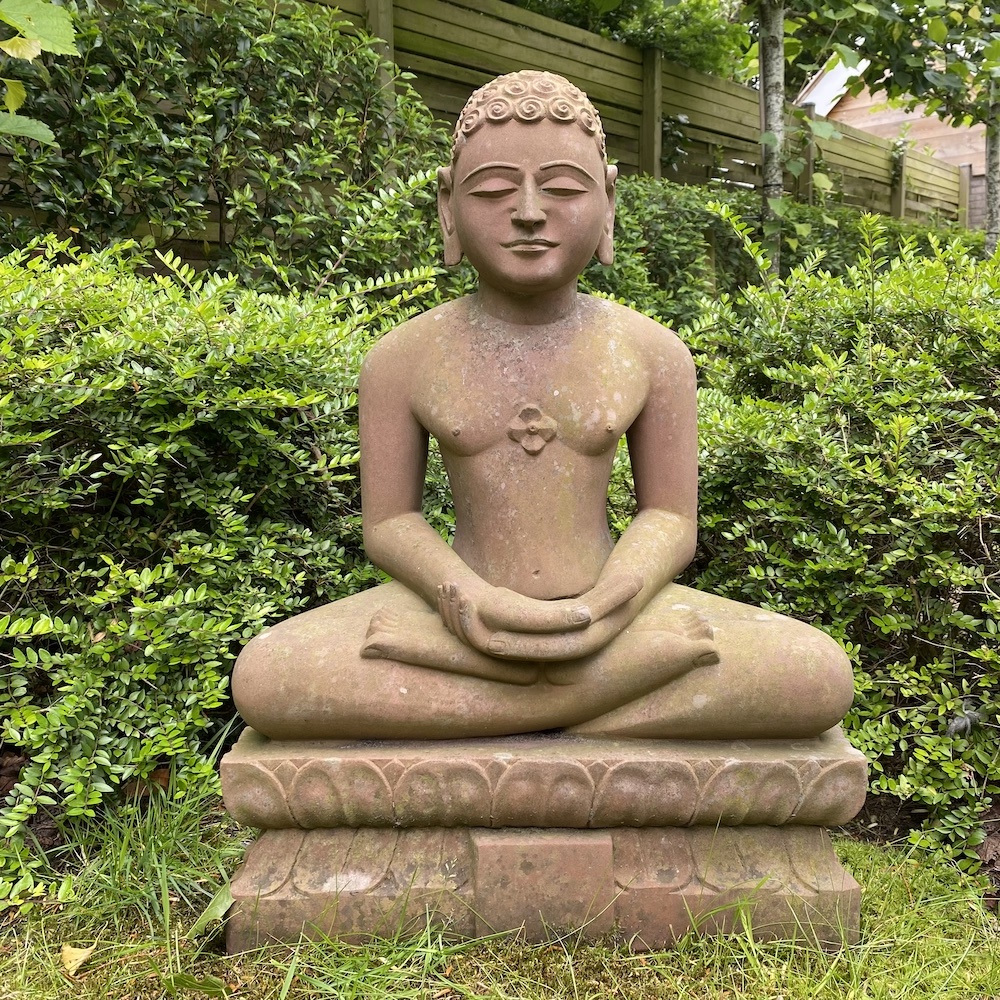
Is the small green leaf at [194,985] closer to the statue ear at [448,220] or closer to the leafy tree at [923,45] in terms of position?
the statue ear at [448,220]

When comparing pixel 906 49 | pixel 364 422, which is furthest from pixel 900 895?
pixel 906 49

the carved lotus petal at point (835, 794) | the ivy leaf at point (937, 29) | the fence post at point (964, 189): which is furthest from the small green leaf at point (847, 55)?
the fence post at point (964, 189)

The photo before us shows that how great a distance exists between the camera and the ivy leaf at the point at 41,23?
8.11 feet

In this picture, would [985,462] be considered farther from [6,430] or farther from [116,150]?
[116,150]

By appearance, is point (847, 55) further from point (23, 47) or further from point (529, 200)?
point (23, 47)

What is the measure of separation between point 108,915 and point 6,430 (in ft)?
4.19

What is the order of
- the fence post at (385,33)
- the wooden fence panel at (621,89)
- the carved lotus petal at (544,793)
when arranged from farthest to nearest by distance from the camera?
the wooden fence panel at (621,89) → the fence post at (385,33) → the carved lotus petal at (544,793)

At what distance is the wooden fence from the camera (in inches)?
198

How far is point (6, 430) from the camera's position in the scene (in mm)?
2258

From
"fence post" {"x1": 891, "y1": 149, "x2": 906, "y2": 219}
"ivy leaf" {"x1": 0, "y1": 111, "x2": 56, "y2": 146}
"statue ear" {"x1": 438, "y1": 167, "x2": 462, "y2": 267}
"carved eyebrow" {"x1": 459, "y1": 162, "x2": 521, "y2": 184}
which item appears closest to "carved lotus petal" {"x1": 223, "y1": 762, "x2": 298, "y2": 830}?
"statue ear" {"x1": 438, "y1": 167, "x2": 462, "y2": 267}

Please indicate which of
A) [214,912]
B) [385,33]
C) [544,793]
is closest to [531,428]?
[544,793]

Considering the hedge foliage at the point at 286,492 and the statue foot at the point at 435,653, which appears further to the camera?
the hedge foliage at the point at 286,492

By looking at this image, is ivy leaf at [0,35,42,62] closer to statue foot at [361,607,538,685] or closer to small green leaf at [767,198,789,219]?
statue foot at [361,607,538,685]

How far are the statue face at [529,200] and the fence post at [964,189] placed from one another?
1072 cm
